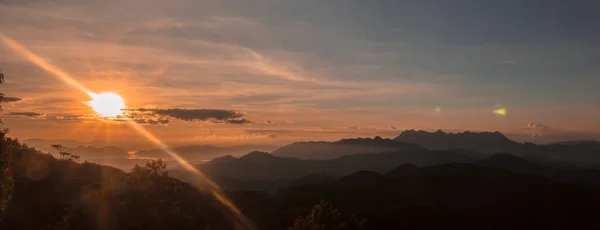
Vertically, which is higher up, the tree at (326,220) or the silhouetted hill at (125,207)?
the silhouetted hill at (125,207)

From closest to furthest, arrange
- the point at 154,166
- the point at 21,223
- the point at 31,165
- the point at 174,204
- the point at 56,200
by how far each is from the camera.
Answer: the point at 174,204
the point at 154,166
the point at 21,223
the point at 56,200
the point at 31,165

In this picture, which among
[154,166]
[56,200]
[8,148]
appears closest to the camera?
[8,148]

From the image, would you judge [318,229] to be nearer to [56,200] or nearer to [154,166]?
[154,166]

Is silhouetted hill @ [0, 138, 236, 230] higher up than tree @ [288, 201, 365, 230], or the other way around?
silhouetted hill @ [0, 138, 236, 230]

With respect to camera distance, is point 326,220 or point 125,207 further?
point 326,220

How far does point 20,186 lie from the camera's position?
135 meters

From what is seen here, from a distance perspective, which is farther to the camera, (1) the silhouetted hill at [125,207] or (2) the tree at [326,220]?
(2) the tree at [326,220]

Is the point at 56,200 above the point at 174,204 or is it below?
below

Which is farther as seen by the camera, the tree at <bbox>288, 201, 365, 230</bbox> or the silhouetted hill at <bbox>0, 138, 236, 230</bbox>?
the tree at <bbox>288, 201, 365, 230</bbox>

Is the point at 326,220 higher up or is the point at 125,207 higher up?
the point at 125,207

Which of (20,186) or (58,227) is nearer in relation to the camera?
(58,227)

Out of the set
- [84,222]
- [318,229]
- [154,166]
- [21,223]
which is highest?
[154,166]

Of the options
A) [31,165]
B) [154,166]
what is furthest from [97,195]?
[31,165]

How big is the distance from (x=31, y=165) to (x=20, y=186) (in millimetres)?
40530
